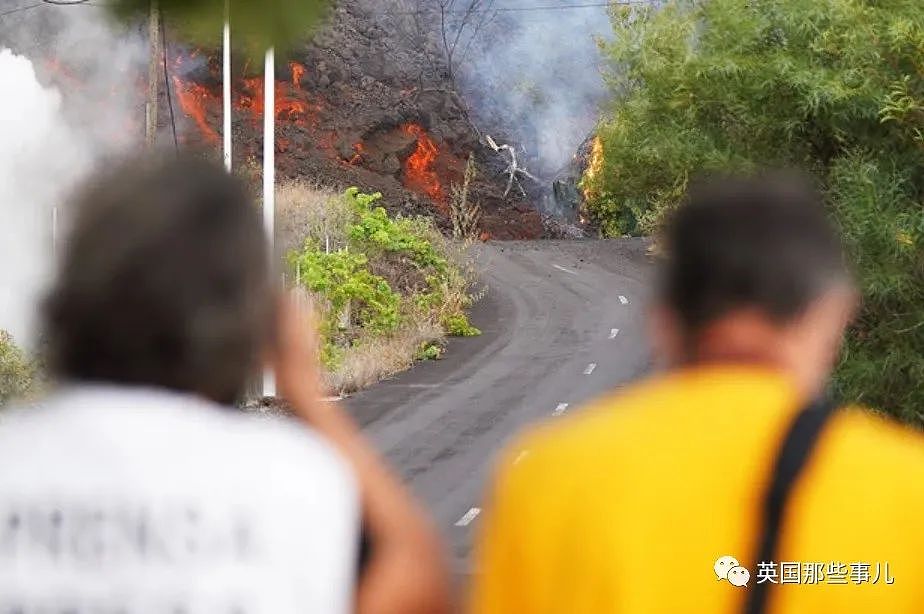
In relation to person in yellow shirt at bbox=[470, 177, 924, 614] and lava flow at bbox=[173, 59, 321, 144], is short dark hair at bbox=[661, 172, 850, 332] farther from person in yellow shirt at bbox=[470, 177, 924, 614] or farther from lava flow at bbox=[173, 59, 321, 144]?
lava flow at bbox=[173, 59, 321, 144]

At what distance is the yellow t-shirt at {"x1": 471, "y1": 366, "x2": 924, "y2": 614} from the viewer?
1.78m

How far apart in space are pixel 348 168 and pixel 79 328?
5520 centimetres

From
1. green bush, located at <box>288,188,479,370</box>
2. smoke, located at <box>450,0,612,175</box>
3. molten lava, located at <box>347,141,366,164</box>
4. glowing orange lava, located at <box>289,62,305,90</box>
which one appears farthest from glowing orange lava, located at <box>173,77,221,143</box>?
green bush, located at <box>288,188,479,370</box>

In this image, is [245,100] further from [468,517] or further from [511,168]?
[468,517]

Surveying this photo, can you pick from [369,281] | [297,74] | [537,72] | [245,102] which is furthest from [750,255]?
[537,72]

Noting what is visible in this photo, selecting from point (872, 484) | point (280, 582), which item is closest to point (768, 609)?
point (872, 484)

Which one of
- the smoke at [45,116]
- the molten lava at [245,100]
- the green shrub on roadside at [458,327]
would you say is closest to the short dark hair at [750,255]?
the smoke at [45,116]

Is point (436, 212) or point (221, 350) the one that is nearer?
point (221, 350)

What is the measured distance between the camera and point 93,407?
1.81m

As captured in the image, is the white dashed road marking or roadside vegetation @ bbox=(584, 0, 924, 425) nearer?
roadside vegetation @ bbox=(584, 0, 924, 425)

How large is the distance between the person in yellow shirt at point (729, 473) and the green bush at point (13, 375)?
16.9 m

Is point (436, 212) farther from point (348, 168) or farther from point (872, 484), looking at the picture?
point (872, 484)

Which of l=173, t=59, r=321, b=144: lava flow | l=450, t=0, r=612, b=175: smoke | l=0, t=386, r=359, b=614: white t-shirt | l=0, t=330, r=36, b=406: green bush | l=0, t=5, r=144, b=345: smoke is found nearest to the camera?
l=0, t=386, r=359, b=614: white t-shirt

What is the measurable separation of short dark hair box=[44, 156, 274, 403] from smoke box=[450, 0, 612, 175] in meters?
59.3
